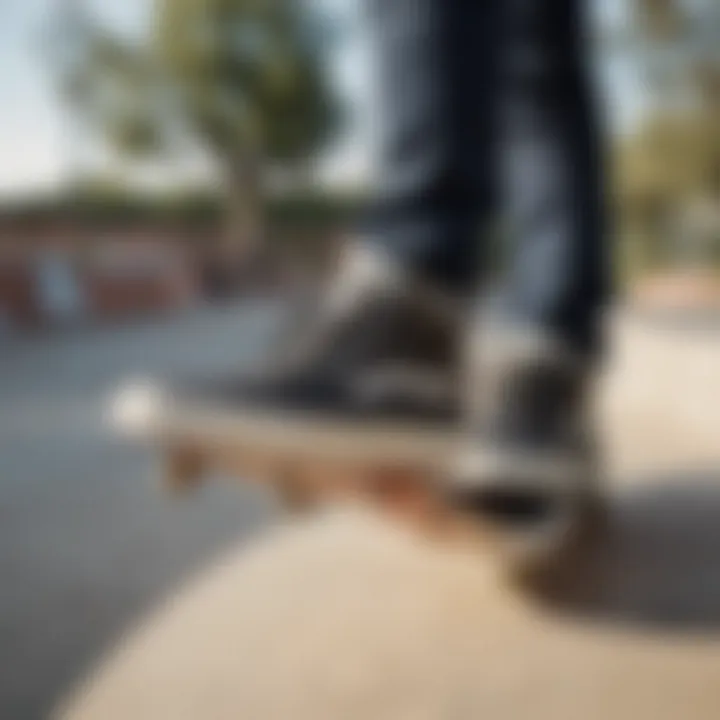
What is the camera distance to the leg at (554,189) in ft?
1.57

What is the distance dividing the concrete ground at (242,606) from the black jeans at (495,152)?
0.31 feet

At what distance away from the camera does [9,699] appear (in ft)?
1.22

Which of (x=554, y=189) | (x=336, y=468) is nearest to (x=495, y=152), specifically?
(x=554, y=189)

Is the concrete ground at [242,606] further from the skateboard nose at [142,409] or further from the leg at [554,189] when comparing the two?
the leg at [554,189]

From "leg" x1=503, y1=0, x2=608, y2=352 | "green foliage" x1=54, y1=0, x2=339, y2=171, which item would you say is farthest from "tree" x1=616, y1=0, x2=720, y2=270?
"green foliage" x1=54, y1=0, x2=339, y2=171

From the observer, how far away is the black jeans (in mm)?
433

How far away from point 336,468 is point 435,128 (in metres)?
0.14

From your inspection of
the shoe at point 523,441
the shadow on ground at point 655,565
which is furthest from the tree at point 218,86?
the shadow on ground at point 655,565

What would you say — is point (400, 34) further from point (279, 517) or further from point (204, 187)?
point (279, 517)

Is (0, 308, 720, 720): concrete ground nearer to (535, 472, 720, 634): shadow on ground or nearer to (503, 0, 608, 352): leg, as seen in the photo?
(535, 472, 720, 634): shadow on ground

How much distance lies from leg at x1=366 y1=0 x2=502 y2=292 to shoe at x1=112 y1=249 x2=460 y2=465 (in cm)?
2

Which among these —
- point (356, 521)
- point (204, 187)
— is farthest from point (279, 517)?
point (204, 187)

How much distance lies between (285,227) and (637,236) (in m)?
0.21

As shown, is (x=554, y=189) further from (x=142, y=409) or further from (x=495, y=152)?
(x=142, y=409)
